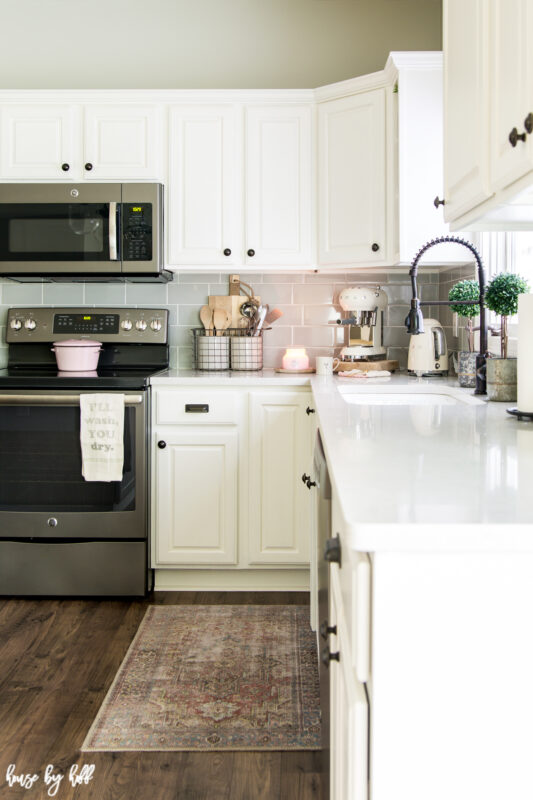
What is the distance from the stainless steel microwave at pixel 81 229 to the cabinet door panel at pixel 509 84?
6.34ft

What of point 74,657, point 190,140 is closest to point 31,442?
point 74,657

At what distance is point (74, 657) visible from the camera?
2.38 metres

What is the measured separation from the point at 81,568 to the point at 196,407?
788 millimetres

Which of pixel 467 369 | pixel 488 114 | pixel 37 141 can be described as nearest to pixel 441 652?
pixel 488 114

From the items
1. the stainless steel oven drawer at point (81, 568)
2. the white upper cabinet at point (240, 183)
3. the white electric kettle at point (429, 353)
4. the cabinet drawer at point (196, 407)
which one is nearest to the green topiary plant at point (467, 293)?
the white electric kettle at point (429, 353)

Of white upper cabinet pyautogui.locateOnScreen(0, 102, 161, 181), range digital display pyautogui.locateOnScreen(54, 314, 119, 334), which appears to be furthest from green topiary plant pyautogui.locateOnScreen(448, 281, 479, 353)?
range digital display pyautogui.locateOnScreen(54, 314, 119, 334)

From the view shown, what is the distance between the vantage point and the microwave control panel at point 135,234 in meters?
3.10

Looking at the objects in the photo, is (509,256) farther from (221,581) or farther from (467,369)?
(221,581)

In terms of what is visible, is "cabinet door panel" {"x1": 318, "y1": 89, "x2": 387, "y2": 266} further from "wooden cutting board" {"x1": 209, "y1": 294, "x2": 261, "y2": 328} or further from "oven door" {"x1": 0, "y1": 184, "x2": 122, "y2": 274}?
"oven door" {"x1": 0, "y1": 184, "x2": 122, "y2": 274}

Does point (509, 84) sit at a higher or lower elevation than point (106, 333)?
higher

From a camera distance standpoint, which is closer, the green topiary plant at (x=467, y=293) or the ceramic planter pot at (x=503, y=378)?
the ceramic planter pot at (x=503, y=378)

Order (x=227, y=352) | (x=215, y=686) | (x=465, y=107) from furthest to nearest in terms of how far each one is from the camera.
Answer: (x=227, y=352) < (x=215, y=686) < (x=465, y=107)

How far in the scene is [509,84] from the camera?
1.28 m

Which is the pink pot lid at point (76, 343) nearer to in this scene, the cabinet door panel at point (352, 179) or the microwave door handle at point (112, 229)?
the microwave door handle at point (112, 229)
